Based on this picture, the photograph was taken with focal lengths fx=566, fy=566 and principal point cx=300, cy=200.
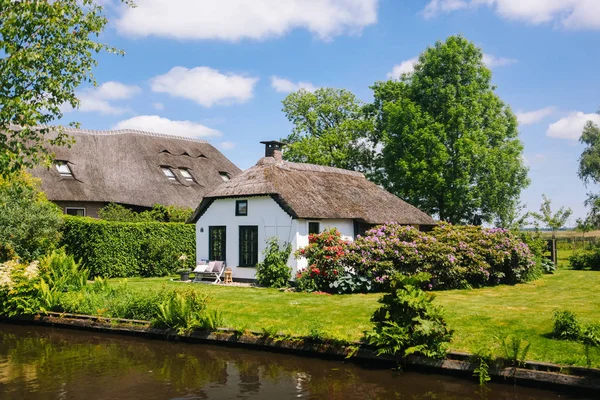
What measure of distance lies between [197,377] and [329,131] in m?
35.8

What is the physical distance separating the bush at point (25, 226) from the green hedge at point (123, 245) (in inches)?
41.5

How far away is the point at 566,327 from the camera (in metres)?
10.9

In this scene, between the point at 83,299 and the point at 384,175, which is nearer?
the point at 83,299

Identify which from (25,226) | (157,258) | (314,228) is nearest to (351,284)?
(314,228)

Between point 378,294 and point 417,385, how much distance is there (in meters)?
8.68

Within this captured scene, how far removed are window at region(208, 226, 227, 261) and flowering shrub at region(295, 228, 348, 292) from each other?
5289mm

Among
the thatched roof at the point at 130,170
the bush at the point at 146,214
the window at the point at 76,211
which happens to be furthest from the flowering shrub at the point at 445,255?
the window at the point at 76,211

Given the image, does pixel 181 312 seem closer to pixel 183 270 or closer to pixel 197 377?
pixel 197 377

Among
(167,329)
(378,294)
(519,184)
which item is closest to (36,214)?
(167,329)

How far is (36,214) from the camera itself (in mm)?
22016

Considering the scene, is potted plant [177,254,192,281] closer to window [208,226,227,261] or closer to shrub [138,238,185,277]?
shrub [138,238,185,277]

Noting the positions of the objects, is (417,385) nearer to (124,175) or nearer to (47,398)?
(47,398)

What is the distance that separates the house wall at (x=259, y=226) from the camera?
21547 millimetres

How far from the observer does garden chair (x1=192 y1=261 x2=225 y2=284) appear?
22.8m
